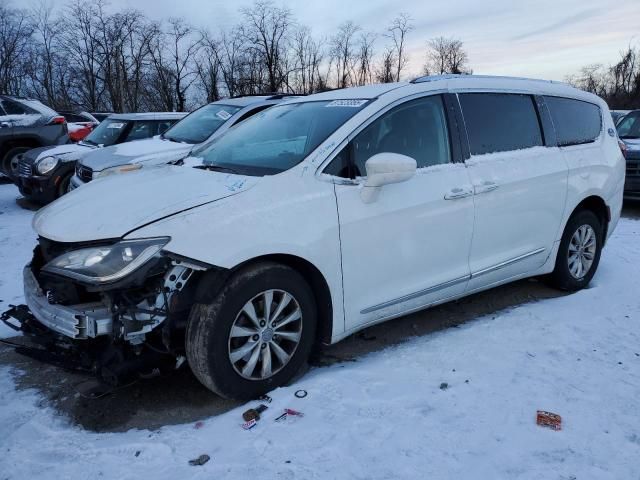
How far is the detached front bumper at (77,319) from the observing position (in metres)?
2.55

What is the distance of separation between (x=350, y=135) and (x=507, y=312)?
2080 mm

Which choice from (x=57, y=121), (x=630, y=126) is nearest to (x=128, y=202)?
(x=57, y=121)

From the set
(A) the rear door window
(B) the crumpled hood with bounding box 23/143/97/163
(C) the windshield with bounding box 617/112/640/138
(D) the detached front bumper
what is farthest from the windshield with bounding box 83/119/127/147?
(C) the windshield with bounding box 617/112/640/138

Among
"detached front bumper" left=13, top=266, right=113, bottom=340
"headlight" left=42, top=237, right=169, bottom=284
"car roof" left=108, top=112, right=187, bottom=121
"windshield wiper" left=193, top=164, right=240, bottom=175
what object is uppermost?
"car roof" left=108, top=112, right=187, bottom=121

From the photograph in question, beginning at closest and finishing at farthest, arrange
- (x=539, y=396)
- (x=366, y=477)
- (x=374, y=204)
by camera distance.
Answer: (x=366, y=477), (x=539, y=396), (x=374, y=204)

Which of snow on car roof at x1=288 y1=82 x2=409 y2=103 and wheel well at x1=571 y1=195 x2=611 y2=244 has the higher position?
snow on car roof at x1=288 y1=82 x2=409 y2=103

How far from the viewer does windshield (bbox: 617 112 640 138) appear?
10547mm

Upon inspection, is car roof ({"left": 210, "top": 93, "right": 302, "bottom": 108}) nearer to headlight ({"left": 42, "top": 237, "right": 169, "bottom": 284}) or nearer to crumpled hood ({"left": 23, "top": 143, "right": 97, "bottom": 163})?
crumpled hood ({"left": 23, "top": 143, "right": 97, "bottom": 163})

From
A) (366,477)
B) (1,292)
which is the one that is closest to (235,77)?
(1,292)

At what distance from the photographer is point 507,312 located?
4254 millimetres

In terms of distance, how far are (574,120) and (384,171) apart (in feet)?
8.59

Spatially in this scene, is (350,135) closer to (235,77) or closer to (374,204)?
(374,204)

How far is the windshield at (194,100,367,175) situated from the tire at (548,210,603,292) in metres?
2.42

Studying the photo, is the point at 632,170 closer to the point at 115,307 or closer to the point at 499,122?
the point at 499,122
